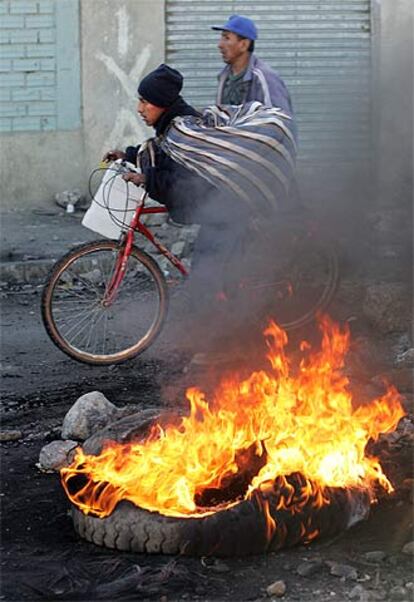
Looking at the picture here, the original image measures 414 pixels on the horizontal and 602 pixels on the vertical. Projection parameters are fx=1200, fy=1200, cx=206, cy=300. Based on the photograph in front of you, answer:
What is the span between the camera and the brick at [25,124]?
12719 mm

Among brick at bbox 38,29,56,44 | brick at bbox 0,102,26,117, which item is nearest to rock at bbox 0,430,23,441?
brick at bbox 0,102,26,117

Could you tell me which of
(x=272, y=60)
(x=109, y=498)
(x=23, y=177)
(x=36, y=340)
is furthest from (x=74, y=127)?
(x=109, y=498)

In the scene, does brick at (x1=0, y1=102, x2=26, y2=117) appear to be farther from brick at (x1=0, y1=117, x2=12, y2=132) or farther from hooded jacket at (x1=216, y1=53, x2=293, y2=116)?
hooded jacket at (x1=216, y1=53, x2=293, y2=116)

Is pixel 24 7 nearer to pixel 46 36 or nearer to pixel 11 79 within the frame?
pixel 46 36

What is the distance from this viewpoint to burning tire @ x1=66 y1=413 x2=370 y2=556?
4.75 meters

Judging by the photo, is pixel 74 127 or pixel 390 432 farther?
pixel 74 127

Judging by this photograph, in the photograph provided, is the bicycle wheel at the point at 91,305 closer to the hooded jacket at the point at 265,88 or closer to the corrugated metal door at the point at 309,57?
the hooded jacket at the point at 265,88

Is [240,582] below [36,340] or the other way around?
the other way around

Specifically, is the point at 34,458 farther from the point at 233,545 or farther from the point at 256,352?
the point at 256,352

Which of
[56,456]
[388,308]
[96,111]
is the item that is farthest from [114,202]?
[96,111]

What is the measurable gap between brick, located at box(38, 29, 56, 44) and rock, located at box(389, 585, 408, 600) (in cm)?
935

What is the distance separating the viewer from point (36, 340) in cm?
845

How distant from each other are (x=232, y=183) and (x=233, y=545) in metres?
3.34

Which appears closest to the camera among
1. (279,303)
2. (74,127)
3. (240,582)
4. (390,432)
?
(240,582)
